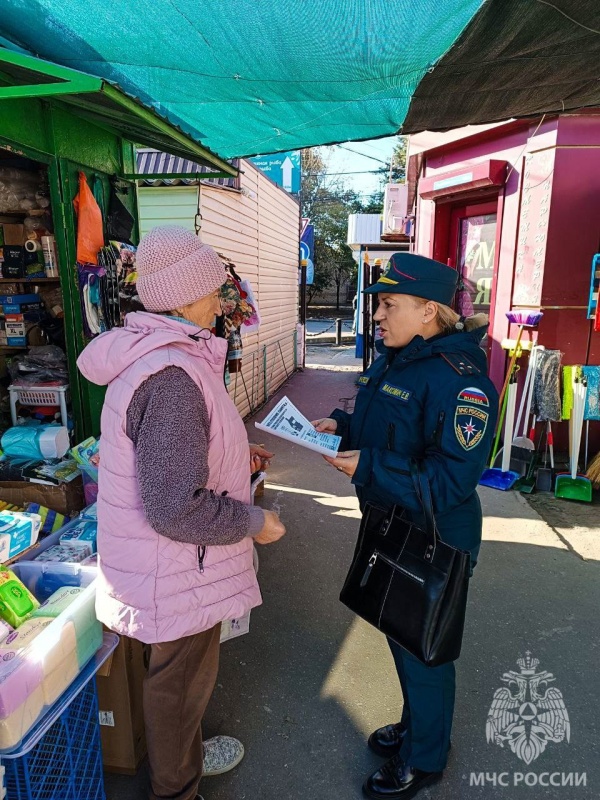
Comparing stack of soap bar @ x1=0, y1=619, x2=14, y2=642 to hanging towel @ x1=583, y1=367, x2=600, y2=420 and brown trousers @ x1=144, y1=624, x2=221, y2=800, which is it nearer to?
brown trousers @ x1=144, y1=624, x2=221, y2=800

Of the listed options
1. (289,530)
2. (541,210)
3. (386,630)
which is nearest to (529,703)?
(386,630)

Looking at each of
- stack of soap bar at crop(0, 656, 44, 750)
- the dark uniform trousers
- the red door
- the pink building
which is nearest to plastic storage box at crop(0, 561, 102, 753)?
stack of soap bar at crop(0, 656, 44, 750)

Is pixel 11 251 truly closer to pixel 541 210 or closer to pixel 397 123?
pixel 397 123

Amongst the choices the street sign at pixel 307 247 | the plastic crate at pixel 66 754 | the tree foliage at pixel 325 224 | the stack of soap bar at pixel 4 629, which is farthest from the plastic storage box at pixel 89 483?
the tree foliage at pixel 325 224

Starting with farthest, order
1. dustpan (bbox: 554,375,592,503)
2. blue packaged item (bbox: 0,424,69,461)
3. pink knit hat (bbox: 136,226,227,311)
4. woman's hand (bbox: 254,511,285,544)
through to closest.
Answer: dustpan (bbox: 554,375,592,503) → blue packaged item (bbox: 0,424,69,461) → woman's hand (bbox: 254,511,285,544) → pink knit hat (bbox: 136,226,227,311)

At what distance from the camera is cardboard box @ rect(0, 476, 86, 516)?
2.87 m

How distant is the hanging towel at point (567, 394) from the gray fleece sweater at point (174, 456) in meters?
4.57

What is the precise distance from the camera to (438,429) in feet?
5.98

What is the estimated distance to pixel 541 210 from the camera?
521 cm

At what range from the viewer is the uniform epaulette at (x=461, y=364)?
1.83 metres

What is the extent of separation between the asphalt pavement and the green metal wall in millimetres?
1748

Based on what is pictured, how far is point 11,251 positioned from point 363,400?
248cm

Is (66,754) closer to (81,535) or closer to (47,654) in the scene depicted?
(47,654)

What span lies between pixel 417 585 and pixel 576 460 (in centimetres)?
393
